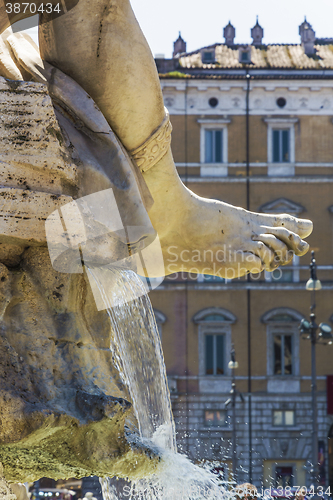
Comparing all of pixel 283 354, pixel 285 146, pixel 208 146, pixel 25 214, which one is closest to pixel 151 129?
pixel 25 214

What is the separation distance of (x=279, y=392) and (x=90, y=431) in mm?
24119

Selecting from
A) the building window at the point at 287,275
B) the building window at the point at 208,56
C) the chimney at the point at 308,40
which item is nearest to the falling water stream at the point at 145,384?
the building window at the point at 287,275

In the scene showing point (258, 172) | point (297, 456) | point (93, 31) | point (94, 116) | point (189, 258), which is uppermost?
point (258, 172)

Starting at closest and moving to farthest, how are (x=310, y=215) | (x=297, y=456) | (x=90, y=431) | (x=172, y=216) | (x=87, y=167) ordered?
(x=90, y=431) < (x=87, y=167) < (x=172, y=216) < (x=297, y=456) < (x=310, y=215)

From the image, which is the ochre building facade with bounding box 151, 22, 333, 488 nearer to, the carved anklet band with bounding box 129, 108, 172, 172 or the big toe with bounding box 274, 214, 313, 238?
the big toe with bounding box 274, 214, 313, 238

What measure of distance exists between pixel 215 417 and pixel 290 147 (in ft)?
29.8

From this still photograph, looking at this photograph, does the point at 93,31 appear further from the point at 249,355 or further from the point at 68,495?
the point at 249,355

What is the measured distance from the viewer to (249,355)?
85.0 feet

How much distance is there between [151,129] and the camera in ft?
9.37

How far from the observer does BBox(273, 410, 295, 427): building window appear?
83.0 ft

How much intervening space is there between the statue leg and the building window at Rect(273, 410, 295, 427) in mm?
22774

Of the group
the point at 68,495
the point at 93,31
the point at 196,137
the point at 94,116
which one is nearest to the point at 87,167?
the point at 94,116

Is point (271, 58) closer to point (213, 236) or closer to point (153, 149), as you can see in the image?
point (213, 236)

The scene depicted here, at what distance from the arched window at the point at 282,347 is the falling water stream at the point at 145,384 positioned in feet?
76.3
